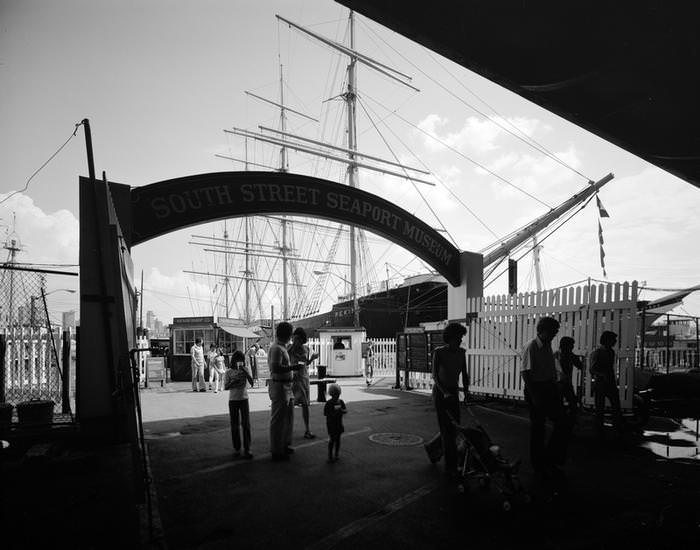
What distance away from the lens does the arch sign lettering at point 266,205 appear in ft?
26.7

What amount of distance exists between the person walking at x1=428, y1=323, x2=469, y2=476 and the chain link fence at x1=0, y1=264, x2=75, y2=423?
716cm

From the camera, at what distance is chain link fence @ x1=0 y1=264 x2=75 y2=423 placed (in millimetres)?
8281

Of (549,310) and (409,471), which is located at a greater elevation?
(549,310)

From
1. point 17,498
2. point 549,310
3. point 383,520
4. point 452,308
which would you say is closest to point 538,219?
point 452,308

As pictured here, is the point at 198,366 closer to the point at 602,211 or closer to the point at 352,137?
the point at 602,211

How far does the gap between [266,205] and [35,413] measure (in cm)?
563

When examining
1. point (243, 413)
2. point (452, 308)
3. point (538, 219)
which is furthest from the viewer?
point (538, 219)

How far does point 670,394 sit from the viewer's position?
30.1ft

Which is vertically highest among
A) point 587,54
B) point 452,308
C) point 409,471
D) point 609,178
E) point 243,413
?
point 609,178

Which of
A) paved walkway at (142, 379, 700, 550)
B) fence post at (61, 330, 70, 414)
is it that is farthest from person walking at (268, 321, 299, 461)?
fence post at (61, 330, 70, 414)

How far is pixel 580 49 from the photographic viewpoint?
5008 mm

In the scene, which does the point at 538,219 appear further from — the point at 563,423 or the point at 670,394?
the point at 563,423

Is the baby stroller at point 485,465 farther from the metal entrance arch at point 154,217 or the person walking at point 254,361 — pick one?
the person walking at point 254,361

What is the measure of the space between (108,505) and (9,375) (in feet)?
28.1
